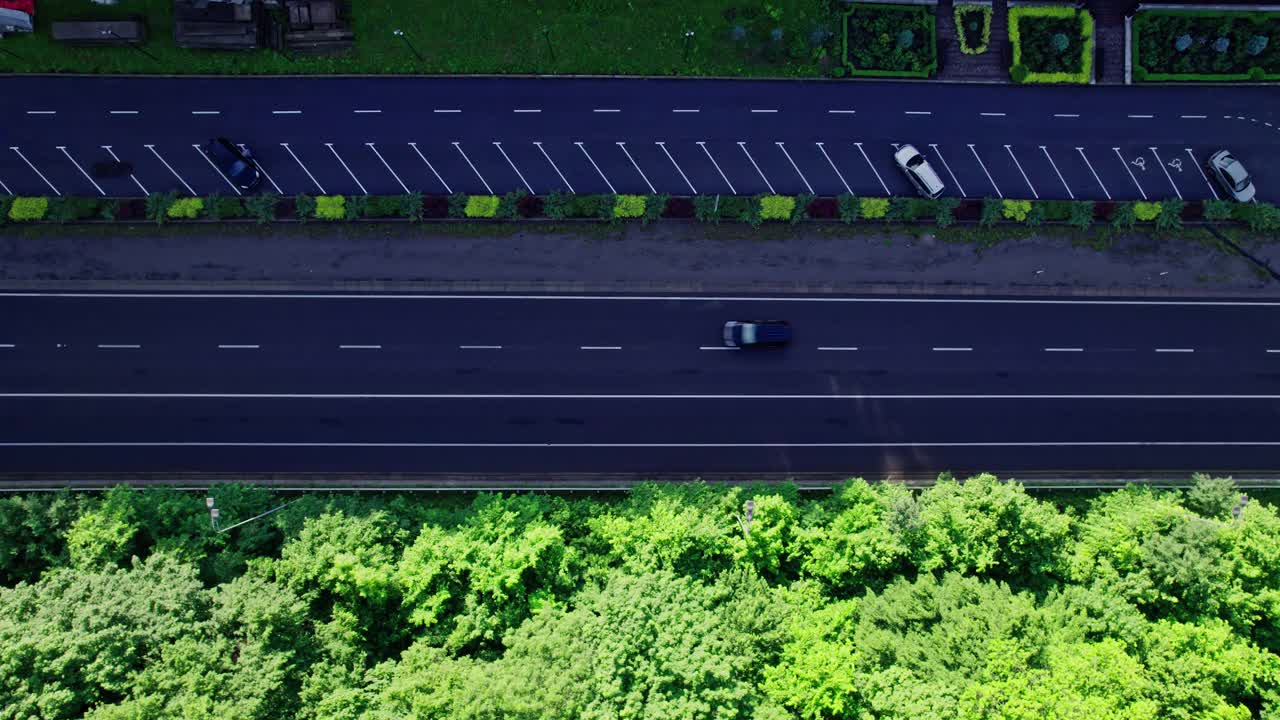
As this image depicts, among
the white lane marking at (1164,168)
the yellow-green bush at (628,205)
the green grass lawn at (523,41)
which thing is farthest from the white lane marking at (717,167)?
the white lane marking at (1164,168)

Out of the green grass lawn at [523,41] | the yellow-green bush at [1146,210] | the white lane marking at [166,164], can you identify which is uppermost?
the green grass lawn at [523,41]

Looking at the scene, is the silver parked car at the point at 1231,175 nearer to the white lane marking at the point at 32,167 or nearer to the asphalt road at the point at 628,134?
the asphalt road at the point at 628,134

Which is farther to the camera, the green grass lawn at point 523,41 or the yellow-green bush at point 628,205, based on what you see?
the green grass lawn at point 523,41

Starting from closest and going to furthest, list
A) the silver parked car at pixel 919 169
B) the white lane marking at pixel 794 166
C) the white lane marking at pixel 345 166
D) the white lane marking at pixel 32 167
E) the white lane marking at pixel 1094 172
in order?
the white lane marking at pixel 32 167 → the silver parked car at pixel 919 169 → the white lane marking at pixel 345 166 → the white lane marking at pixel 794 166 → the white lane marking at pixel 1094 172

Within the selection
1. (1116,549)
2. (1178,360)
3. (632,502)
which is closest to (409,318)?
(632,502)

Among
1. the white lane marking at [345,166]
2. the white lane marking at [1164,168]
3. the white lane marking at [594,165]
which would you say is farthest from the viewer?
the white lane marking at [1164,168]

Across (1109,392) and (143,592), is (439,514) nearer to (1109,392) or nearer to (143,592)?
(143,592)
